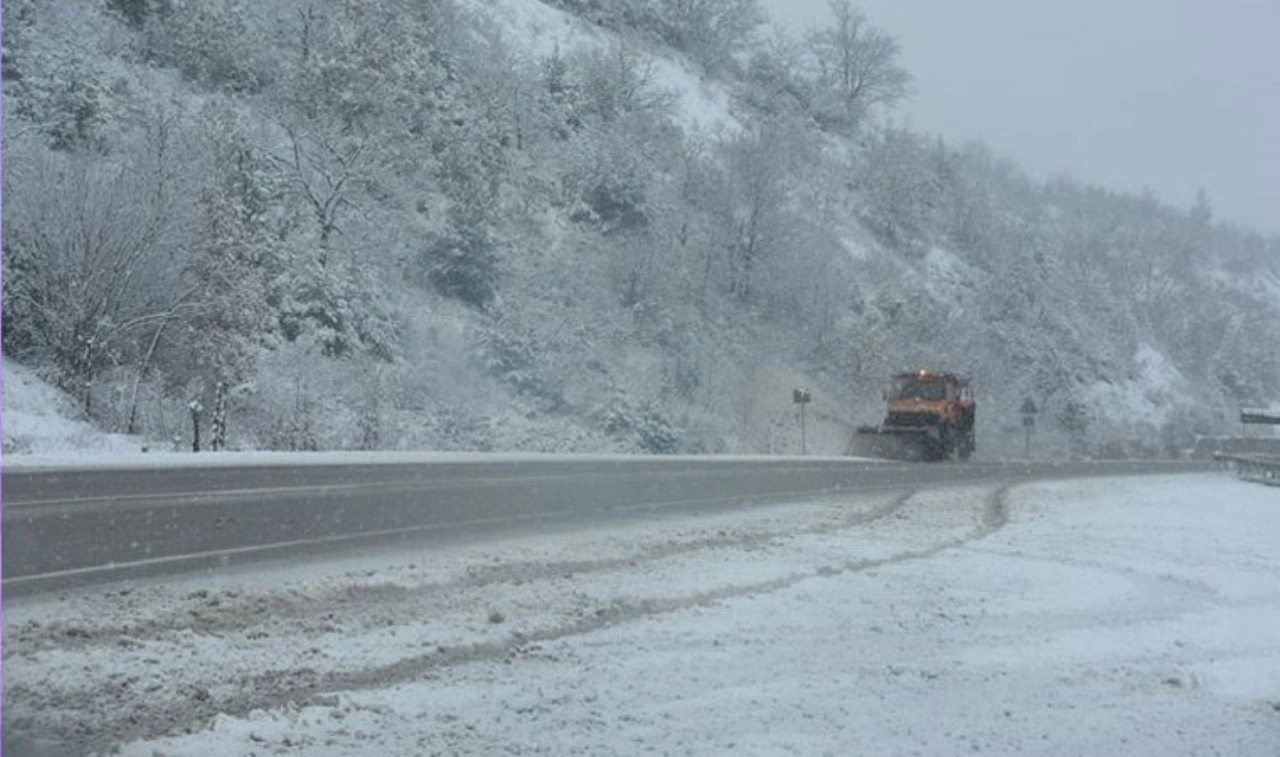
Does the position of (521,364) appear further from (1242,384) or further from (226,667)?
(1242,384)

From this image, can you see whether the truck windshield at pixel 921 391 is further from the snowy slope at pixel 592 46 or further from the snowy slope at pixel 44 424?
the snowy slope at pixel 44 424

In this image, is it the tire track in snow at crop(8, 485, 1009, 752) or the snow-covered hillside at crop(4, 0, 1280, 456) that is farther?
the snow-covered hillside at crop(4, 0, 1280, 456)

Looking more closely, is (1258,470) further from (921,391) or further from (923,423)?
(921,391)

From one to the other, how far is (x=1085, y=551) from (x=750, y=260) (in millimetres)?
35857

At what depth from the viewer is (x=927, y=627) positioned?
1005 cm

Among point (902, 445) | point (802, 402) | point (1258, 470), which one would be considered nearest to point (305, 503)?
point (902, 445)

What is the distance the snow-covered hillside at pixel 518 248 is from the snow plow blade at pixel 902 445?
14.1 ft

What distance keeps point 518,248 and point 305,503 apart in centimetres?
2779

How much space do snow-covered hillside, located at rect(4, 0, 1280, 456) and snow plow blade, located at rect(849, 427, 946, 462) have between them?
431cm

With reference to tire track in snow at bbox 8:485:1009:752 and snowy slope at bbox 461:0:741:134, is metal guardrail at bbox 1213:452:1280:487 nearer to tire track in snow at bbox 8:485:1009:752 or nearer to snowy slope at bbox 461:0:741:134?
tire track in snow at bbox 8:485:1009:752

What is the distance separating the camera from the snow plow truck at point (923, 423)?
37.4 m

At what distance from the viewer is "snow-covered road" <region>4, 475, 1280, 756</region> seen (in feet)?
22.4

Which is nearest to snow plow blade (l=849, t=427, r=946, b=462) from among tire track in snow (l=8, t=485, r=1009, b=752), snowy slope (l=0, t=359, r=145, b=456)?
snowy slope (l=0, t=359, r=145, b=456)

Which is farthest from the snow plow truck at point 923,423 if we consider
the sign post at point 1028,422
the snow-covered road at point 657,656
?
the snow-covered road at point 657,656
